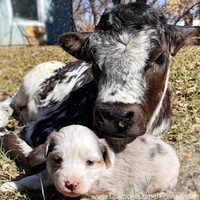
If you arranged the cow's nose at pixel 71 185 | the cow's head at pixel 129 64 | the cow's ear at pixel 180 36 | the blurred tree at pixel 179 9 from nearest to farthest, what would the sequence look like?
the cow's nose at pixel 71 185, the cow's head at pixel 129 64, the blurred tree at pixel 179 9, the cow's ear at pixel 180 36

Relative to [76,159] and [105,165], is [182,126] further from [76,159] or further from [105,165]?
[76,159]

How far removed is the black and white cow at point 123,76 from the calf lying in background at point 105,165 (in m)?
0.16

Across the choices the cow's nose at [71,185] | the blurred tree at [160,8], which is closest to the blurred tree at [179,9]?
the blurred tree at [160,8]

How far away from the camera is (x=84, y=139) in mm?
2096

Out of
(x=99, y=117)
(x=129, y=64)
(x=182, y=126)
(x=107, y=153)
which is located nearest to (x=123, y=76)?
(x=129, y=64)

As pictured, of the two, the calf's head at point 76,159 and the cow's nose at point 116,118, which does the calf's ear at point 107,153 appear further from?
the cow's nose at point 116,118

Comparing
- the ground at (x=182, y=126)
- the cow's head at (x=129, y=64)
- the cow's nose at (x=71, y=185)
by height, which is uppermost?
the cow's head at (x=129, y=64)

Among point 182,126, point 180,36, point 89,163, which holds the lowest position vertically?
point 182,126

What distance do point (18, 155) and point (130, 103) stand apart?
1601mm

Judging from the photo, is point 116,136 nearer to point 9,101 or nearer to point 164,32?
point 164,32

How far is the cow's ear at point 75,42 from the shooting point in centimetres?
318

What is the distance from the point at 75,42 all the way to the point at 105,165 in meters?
1.69

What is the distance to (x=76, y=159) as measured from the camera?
201 cm

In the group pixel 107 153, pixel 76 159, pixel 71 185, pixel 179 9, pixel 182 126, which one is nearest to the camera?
pixel 71 185
